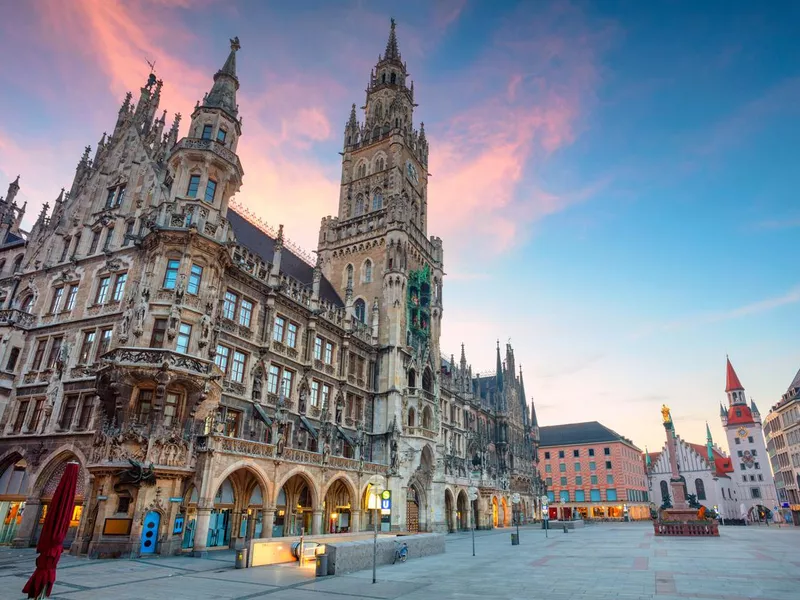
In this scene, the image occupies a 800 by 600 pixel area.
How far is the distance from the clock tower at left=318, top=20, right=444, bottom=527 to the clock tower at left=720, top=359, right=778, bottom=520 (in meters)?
78.0

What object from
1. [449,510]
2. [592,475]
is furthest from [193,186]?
[592,475]

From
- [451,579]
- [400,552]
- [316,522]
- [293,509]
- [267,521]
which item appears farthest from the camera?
[293,509]

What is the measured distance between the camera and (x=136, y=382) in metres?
24.3

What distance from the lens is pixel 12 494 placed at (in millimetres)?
27156

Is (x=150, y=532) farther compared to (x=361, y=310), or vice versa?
(x=361, y=310)

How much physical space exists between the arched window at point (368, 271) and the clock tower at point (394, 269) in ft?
0.36

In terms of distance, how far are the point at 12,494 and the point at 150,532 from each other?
34.3 ft

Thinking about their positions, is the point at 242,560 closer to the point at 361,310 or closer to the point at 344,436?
the point at 344,436

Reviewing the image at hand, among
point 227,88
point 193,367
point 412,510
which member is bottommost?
point 412,510

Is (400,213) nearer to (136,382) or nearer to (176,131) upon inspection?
(176,131)

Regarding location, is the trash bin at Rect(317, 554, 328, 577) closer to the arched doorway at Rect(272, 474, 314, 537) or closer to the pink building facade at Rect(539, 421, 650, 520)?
the arched doorway at Rect(272, 474, 314, 537)

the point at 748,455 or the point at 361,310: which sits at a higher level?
the point at 361,310

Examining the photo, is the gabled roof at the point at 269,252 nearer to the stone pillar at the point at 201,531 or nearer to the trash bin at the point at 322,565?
the stone pillar at the point at 201,531

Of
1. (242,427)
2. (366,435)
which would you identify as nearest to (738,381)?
(366,435)
